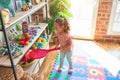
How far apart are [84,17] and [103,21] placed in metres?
0.46

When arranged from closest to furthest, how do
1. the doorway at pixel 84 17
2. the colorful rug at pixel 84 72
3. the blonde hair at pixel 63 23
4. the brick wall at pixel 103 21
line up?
the blonde hair at pixel 63 23 < the colorful rug at pixel 84 72 < the brick wall at pixel 103 21 < the doorway at pixel 84 17

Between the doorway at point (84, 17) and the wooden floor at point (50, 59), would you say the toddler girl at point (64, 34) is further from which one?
the doorway at point (84, 17)

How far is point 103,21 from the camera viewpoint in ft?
9.60

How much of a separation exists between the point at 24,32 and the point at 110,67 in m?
1.45

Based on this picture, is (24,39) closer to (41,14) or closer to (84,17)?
(41,14)

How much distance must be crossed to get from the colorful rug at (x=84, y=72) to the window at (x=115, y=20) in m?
0.99

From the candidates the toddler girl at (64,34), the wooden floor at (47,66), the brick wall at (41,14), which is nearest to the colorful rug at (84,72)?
the wooden floor at (47,66)

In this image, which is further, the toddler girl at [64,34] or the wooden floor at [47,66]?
the wooden floor at [47,66]

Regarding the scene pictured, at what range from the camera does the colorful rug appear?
6.59 feet

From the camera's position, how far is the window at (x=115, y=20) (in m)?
2.81

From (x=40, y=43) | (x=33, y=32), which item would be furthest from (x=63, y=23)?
(x=40, y=43)

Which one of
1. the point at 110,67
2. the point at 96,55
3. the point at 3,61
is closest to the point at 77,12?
the point at 96,55

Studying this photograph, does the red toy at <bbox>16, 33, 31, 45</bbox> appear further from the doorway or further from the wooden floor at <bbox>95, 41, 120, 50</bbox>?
the wooden floor at <bbox>95, 41, 120, 50</bbox>

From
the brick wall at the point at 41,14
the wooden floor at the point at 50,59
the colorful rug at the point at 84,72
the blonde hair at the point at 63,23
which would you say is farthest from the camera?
the brick wall at the point at 41,14
